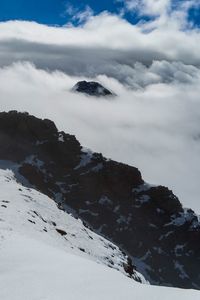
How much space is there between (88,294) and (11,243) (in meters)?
12.0

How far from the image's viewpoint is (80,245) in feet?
193

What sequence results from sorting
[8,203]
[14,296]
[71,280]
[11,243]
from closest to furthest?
[14,296] < [71,280] < [11,243] < [8,203]

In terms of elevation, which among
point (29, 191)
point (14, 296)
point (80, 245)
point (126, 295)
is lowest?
point (14, 296)

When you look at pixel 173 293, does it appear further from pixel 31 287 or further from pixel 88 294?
pixel 31 287

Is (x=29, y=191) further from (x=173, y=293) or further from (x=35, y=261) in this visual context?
(x=173, y=293)

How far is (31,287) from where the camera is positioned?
20.7 metres

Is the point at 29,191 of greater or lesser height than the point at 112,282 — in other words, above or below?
above

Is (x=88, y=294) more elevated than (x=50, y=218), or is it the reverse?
(x=50, y=218)

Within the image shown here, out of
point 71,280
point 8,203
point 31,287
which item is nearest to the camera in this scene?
point 31,287

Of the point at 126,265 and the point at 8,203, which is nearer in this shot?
the point at 8,203

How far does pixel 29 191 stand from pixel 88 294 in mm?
52761

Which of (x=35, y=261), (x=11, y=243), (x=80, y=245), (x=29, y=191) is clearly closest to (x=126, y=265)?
(x=80, y=245)

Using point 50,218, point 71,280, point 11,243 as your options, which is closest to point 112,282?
point 71,280

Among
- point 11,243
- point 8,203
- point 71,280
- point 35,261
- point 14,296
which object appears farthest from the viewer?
point 8,203
